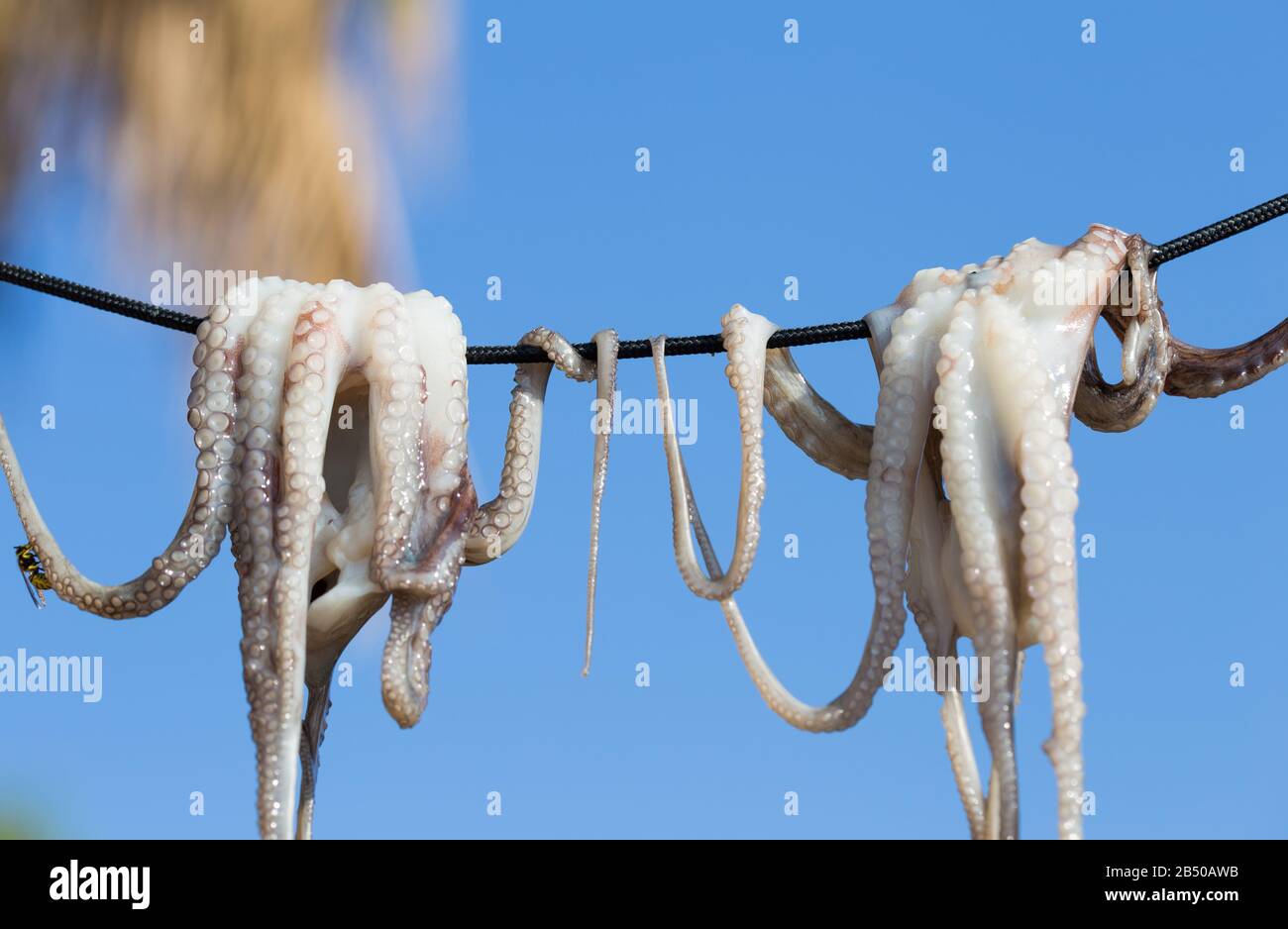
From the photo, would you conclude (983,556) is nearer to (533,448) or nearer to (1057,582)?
(1057,582)

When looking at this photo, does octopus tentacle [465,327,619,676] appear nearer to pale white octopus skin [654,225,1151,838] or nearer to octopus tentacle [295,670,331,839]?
pale white octopus skin [654,225,1151,838]

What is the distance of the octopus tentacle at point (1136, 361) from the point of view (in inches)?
147

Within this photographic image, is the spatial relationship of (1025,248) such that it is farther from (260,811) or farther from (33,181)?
(33,181)

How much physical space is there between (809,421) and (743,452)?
41cm

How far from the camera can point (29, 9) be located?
7.73m

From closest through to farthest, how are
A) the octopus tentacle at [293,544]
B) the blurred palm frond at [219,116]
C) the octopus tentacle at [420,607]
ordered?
the octopus tentacle at [293,544] → the octopus tentacle at [420,607] → the blurred palm frond at [219,116]

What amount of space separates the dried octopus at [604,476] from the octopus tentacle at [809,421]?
0.07m

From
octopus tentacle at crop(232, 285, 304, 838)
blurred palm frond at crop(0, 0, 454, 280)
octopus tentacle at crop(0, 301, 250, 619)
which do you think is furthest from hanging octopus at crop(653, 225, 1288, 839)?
blurred palm frond at crop(0, 0, 454, 280)

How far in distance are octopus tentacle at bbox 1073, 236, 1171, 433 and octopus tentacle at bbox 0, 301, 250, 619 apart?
6.91 feet

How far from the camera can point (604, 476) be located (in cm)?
383

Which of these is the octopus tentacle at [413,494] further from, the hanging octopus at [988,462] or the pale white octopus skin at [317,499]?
the hanging octopus at [988,462]

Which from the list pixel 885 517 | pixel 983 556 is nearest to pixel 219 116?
pixel 885 517

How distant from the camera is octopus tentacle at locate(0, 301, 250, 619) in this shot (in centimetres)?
366

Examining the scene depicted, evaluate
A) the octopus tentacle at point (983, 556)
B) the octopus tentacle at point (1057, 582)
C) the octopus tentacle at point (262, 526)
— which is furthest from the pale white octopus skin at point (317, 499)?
the octopus tentacle at point (1057, 582)
